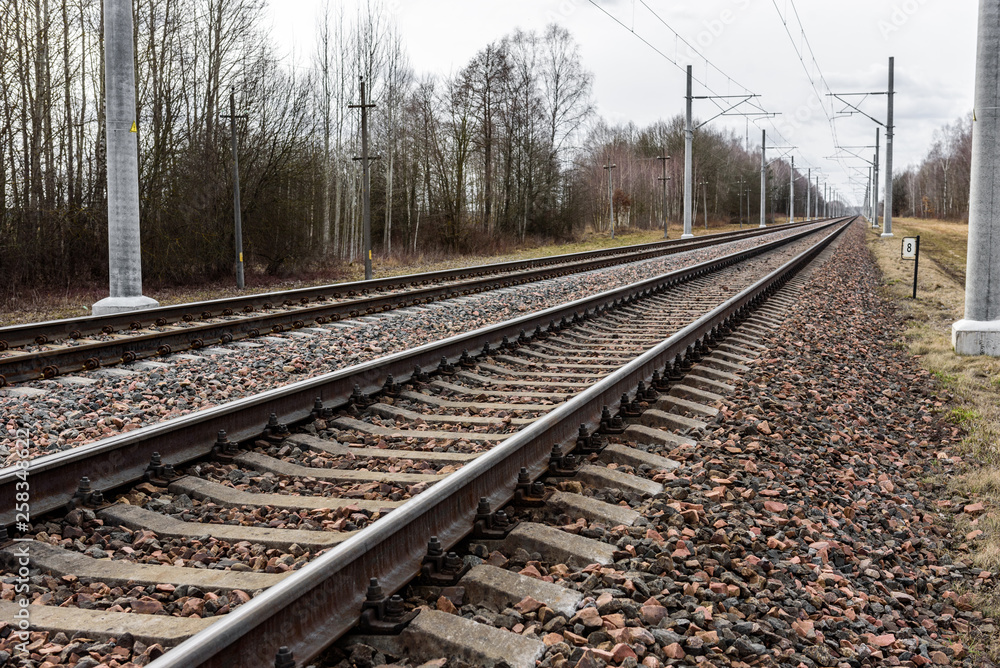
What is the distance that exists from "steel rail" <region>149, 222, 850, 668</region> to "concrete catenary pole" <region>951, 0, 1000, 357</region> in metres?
6.95

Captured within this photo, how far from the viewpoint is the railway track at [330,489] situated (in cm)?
294

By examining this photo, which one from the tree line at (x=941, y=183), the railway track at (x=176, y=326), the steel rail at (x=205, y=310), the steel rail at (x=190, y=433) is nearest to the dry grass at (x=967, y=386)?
the steel rail at (x=190, y=433)

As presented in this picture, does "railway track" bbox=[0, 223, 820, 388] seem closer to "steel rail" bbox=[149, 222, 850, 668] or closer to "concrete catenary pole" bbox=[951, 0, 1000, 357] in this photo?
"steel rail" bbox=[149, 222, 850, 668]

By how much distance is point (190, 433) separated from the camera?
492cm

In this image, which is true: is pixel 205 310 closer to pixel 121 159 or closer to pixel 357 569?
pixel 121 159

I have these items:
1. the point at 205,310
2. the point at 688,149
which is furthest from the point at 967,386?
the point at 688,149

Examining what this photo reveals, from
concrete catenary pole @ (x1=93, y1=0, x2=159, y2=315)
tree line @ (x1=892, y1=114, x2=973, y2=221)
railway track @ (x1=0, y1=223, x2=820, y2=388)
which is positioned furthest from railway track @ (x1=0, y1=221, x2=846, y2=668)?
tree line @ (x1=892, y1=114, x2=973, y2=221)

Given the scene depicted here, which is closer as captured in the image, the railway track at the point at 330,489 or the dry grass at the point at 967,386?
the railway track at the point at 330,489

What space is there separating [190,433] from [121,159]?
917 centimetres

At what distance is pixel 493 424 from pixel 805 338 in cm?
583

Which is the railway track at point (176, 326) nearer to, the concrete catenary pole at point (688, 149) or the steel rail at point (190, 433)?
the steel rail at point (190, 433)

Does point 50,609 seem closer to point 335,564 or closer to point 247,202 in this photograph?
point 335,564

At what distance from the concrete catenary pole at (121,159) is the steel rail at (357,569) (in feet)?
31.7

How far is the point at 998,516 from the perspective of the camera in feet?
15.7
